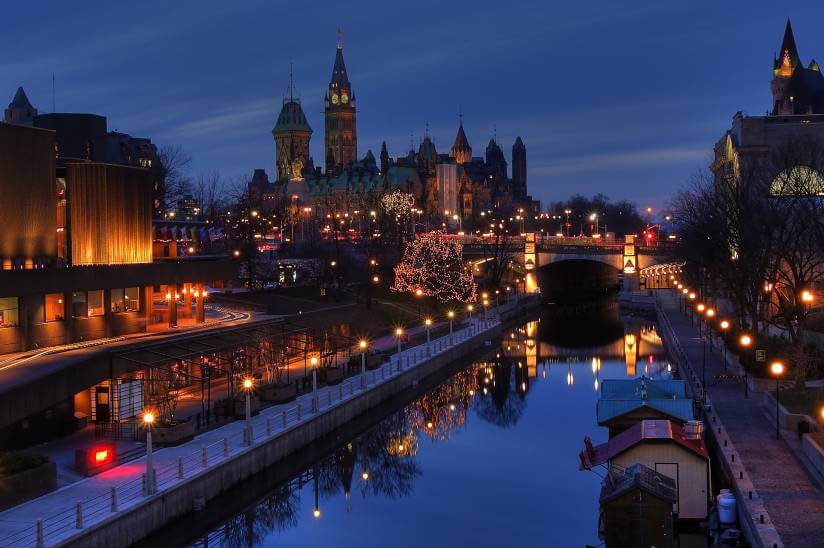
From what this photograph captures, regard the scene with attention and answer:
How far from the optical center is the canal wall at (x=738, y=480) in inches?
979

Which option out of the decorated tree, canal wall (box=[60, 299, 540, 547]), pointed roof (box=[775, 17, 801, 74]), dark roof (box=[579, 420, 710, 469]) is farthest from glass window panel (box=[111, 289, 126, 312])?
pointed roof (box=[775, 17, 801, 74])

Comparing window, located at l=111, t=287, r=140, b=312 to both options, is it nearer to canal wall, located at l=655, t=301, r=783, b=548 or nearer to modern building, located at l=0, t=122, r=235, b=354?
modern building, located at l=0, t=122, r=235, b=354

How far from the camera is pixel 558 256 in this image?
5032 inches

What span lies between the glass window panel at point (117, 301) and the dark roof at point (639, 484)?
3056cm

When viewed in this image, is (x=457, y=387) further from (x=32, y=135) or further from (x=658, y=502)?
(x=658, y=502)

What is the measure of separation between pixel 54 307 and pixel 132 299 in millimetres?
7508

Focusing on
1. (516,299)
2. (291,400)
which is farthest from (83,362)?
(516,299)

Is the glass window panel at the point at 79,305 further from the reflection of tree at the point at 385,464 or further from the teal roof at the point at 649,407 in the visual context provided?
the teal roof at the point at 649,407

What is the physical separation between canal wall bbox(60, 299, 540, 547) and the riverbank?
2cm

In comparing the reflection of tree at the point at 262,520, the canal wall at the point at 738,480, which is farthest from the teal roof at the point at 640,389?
the reflection of tree at the point at 262,520

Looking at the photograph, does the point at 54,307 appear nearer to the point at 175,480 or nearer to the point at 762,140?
the point at 175,480

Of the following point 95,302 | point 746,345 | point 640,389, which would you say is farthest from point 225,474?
point 746,345

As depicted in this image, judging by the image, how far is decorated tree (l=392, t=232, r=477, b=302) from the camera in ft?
315

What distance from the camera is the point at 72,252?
2089 inches
